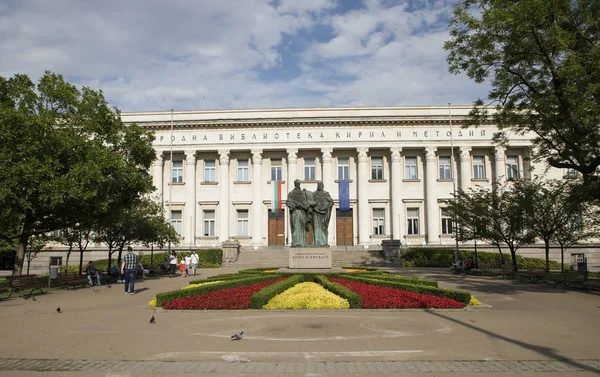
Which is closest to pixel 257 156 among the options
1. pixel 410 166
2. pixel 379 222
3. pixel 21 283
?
pixel 379 222

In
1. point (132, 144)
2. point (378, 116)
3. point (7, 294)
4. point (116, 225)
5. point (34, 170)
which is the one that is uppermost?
point (378, 116)

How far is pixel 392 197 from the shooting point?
46.2 metres

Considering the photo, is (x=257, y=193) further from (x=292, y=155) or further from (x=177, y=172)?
(x=177, y=172)

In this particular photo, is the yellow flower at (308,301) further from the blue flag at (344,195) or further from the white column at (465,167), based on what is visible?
the white column at (465,167)

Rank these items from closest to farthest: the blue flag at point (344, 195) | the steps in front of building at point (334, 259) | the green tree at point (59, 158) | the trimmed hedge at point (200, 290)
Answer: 1. the trimmed hedge at point (200, 290)
2. the green tree at point (59, 158)
3. the steps in front of building at point (334, 259)
4. the blue flag at point (344, 195)

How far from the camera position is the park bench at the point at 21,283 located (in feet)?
61.0

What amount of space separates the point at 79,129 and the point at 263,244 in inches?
1002

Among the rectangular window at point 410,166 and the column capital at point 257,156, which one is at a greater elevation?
the column capital at point 257,156

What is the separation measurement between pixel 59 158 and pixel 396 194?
32.0 m

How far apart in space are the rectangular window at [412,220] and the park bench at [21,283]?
Result: 112ft

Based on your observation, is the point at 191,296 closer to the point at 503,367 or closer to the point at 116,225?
the point at 503,367

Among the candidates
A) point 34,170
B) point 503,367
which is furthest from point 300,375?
point 34,170

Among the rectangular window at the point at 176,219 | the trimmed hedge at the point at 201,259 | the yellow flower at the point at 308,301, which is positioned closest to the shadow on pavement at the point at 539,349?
the yellow flower at the point at 308,301

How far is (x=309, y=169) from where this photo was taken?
157ft
